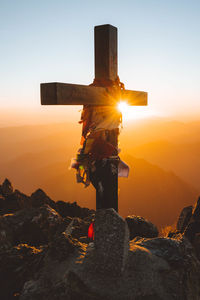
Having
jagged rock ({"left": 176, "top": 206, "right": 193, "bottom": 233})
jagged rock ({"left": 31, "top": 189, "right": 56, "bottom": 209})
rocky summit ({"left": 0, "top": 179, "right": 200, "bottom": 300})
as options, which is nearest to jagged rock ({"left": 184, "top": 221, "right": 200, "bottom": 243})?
jagged rock ({"left": 176, "top": 206, "right": 193, "bottom": 233})

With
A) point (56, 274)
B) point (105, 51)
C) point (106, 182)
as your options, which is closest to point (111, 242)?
point (106, 182)

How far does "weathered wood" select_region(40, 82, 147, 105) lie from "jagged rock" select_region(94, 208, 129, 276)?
68.0 inches

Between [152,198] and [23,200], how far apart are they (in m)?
85.9

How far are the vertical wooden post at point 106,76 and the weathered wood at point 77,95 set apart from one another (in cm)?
32

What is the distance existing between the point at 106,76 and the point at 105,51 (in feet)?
1.25

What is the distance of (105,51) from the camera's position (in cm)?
377

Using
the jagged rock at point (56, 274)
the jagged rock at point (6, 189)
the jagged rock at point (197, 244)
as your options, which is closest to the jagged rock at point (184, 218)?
the jagged rock at point (197, 244)

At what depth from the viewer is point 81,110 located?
3.85 metres

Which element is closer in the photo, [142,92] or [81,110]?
[81,110]

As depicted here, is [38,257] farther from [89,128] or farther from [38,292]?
[89,128]

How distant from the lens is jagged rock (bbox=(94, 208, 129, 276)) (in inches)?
139

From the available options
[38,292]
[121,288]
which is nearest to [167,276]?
[121,288]

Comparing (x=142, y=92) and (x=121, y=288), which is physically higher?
(x=142, y=92)

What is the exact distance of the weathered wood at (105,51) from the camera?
12.2 ft
